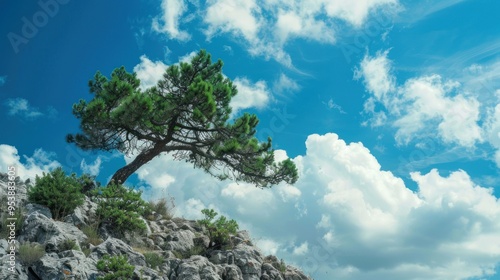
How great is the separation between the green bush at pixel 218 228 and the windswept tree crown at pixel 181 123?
14.4 feet

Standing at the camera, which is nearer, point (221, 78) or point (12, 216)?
point (12, 216)

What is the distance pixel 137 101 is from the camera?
19062mm

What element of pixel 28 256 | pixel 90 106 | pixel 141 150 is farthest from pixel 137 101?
pixel 28 256

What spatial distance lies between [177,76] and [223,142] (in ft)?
11.2

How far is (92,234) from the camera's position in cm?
1371

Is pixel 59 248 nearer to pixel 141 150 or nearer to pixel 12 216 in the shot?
pixel 12 216

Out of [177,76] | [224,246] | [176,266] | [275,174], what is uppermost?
[177,76]

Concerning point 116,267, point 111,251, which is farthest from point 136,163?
point 116,267

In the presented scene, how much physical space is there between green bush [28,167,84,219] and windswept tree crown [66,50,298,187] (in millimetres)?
4974

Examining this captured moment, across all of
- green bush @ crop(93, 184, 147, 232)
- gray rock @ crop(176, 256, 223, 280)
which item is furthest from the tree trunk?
gray rock @ crop(176, 256, 223, 280)

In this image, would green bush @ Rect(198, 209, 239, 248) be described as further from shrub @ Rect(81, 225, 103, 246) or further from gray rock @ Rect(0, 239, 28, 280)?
gray rock @ Rect(0, 239, 28, 280)

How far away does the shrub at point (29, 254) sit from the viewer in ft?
34.4

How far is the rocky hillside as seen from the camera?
10.5m

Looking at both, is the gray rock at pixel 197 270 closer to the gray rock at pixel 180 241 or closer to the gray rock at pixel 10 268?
the gray rock at pixel 180 241
